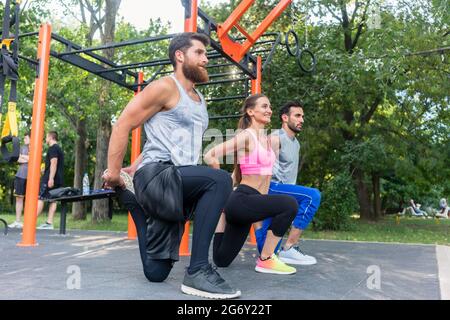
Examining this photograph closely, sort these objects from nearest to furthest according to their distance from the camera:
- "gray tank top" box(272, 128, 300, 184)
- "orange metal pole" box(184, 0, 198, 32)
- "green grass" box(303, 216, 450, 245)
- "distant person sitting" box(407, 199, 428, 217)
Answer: "gray tank top" box(272, 128, 300, 184) < "orange metal pole" box(184, 0, 198, 32) < "green grass" box(303, 216, 450, 245) < "distant person sitting" box(407, 199, 428, 217)

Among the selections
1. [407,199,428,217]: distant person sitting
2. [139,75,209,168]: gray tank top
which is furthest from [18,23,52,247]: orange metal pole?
[407,199,428,217]: distant person sitting

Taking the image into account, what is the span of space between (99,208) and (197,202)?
8642 mm

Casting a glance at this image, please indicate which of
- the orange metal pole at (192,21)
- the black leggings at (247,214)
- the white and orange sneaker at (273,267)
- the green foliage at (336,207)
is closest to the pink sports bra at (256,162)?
the black leggings at (247,214)

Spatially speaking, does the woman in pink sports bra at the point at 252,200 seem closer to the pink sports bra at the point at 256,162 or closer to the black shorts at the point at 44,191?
the pink sports bra at the point at 256,162

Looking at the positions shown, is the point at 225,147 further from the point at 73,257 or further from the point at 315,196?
the point at 73,257

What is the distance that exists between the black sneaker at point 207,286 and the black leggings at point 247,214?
85 cm

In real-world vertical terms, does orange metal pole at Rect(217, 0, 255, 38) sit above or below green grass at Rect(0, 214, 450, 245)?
above

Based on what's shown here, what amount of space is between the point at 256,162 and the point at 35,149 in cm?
248

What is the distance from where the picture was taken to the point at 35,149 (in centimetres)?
461

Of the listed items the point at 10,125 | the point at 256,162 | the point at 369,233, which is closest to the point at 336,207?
the point at 369,233

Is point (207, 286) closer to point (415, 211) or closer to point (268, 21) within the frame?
point (268, 21)

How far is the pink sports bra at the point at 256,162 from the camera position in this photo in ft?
11.2

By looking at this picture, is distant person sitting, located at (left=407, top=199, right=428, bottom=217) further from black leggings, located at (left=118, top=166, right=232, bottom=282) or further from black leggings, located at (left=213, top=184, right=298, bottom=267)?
black leggings, located at (left=118, top=166, right=232, bottom=282)

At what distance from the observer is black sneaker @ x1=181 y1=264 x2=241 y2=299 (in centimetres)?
227
